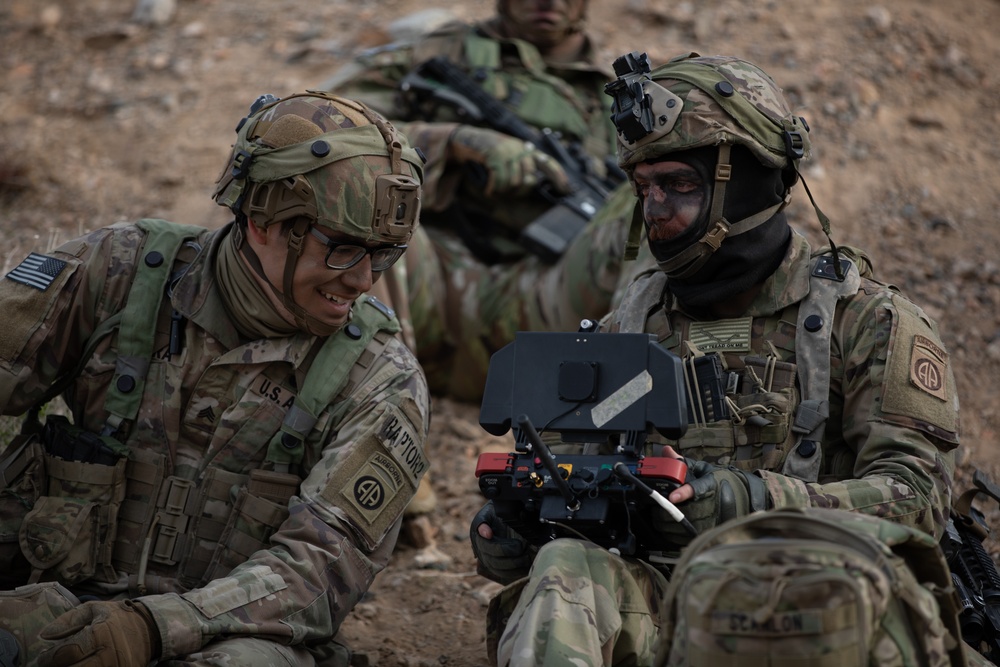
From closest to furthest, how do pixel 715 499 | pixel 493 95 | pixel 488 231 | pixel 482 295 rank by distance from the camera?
pixel 715 499 < pixel 482 295 < pixel 488 231 < pixel 493 95

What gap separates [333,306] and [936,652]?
2.48 m

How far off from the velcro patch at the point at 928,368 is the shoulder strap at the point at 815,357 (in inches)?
11.2

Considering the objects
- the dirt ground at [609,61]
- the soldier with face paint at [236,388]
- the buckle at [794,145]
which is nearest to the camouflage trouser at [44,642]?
the soldier with face paint at [236,388]

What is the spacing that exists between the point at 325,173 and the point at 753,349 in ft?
5.39

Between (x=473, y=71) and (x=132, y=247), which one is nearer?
(x=132, y=247)

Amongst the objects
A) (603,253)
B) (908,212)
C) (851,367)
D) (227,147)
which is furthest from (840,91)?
(851,367)

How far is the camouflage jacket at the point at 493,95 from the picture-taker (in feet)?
28.2

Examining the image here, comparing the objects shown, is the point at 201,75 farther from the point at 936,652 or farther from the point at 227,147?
the point at 936,652

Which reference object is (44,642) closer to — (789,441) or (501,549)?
(501,549)

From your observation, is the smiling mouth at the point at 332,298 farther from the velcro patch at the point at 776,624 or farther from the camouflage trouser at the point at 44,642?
the velcro patch at the point at 776,624

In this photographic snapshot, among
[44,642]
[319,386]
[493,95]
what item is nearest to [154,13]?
[493,95]

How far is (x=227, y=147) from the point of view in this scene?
1082 centimetres

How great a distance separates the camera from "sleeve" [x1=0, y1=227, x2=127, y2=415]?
4871mm

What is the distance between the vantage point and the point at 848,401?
4633 millimetres
